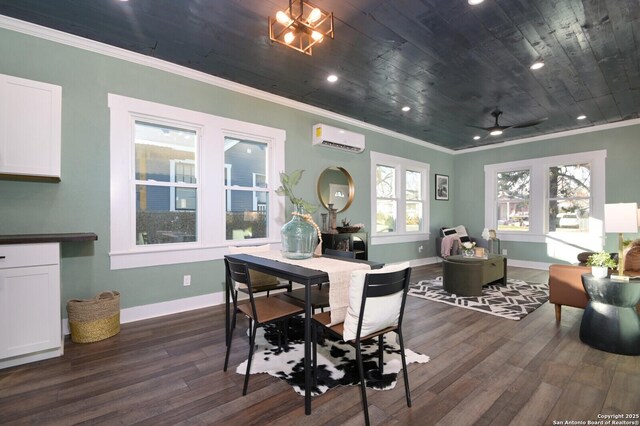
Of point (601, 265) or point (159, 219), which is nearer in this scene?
point (601, 265)

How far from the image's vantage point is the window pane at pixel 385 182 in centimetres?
604

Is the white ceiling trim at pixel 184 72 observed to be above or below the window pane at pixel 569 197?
above

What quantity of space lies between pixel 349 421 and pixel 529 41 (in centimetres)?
355

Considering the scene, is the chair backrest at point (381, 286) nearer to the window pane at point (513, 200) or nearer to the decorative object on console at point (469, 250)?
the decorative object on console at point (469, 250)

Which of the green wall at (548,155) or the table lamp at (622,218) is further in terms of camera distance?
the green wall at (548,155)

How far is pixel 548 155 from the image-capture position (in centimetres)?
625

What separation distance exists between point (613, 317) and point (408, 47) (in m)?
2.99

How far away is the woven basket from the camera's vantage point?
2.69 meters

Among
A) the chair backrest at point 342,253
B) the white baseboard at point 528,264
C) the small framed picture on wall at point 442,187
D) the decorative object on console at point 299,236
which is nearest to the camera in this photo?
the decorative object on console at point 299,236

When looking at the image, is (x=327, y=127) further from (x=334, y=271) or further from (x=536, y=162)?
(x=536, y=162)

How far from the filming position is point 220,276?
12.7ft

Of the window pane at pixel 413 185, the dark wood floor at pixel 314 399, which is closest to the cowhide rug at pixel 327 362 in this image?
the dark wood floor at pixel 314 399

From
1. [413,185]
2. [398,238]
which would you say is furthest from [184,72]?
[413,185]

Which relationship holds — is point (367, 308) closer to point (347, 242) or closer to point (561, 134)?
point (347, 242)
